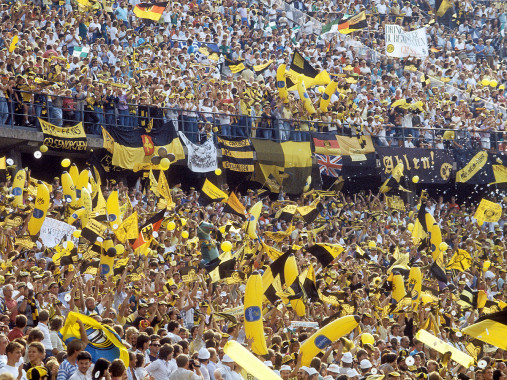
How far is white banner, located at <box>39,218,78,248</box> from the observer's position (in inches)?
507

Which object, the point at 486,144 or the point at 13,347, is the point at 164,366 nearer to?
the point at 13,347

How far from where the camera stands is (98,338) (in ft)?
27.4

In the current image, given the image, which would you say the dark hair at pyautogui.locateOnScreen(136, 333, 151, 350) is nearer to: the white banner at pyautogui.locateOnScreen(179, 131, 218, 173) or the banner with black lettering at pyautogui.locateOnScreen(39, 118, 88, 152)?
the banner with black lettering at pyautogui.locateOnScreen(39, 118, 88, 152)

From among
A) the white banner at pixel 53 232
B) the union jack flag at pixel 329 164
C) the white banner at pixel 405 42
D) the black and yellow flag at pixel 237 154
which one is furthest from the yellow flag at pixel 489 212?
the white banner at pixel 53 232

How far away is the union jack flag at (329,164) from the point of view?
22875mm

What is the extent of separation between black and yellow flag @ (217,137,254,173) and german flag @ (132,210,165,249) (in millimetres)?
7146

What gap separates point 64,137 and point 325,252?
7.13 meters

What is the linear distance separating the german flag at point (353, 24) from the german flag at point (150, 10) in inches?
237

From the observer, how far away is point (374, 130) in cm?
2362

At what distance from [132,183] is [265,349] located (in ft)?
39.1

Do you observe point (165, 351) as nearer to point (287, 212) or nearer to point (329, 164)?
point (287, 212)

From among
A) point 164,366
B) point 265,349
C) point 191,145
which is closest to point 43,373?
point 164,366

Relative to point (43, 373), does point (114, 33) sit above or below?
below

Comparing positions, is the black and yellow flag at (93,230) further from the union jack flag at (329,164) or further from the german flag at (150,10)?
the german flag at (150,10)
